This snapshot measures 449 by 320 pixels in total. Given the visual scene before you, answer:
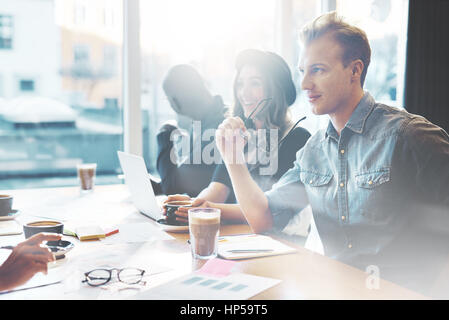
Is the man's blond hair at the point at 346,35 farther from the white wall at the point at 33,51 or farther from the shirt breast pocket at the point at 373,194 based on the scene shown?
the white wall at the point at 33,51

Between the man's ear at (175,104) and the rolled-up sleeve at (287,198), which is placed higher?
the man's ear at (175,104)

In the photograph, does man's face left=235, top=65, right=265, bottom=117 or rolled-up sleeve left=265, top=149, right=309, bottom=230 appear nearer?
rolled-up sleeve left=265, top=149, right=309, bottom=230

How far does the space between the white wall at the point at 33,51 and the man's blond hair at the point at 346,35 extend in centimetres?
190

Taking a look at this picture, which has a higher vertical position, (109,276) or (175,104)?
(175,104)

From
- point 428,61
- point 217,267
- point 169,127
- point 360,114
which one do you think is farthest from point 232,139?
point 428,61

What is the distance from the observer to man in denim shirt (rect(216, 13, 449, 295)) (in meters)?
1.29

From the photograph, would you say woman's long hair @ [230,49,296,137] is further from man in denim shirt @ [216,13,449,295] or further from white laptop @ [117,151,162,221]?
white laptop @ [117,151,162,221]

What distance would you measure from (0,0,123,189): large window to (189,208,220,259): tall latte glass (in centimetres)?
170

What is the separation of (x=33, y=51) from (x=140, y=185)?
64.9 inches

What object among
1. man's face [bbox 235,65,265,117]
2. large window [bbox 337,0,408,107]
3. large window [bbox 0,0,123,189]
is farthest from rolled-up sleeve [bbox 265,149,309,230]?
large window [bbox 337,0,408,107]

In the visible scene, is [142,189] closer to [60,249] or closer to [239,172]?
[239,172]

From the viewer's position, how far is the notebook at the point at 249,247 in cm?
115

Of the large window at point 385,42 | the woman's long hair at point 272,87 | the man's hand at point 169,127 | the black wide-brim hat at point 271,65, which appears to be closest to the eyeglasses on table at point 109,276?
the woman's long hair at point 272,87

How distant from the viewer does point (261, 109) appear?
6.88 feet
